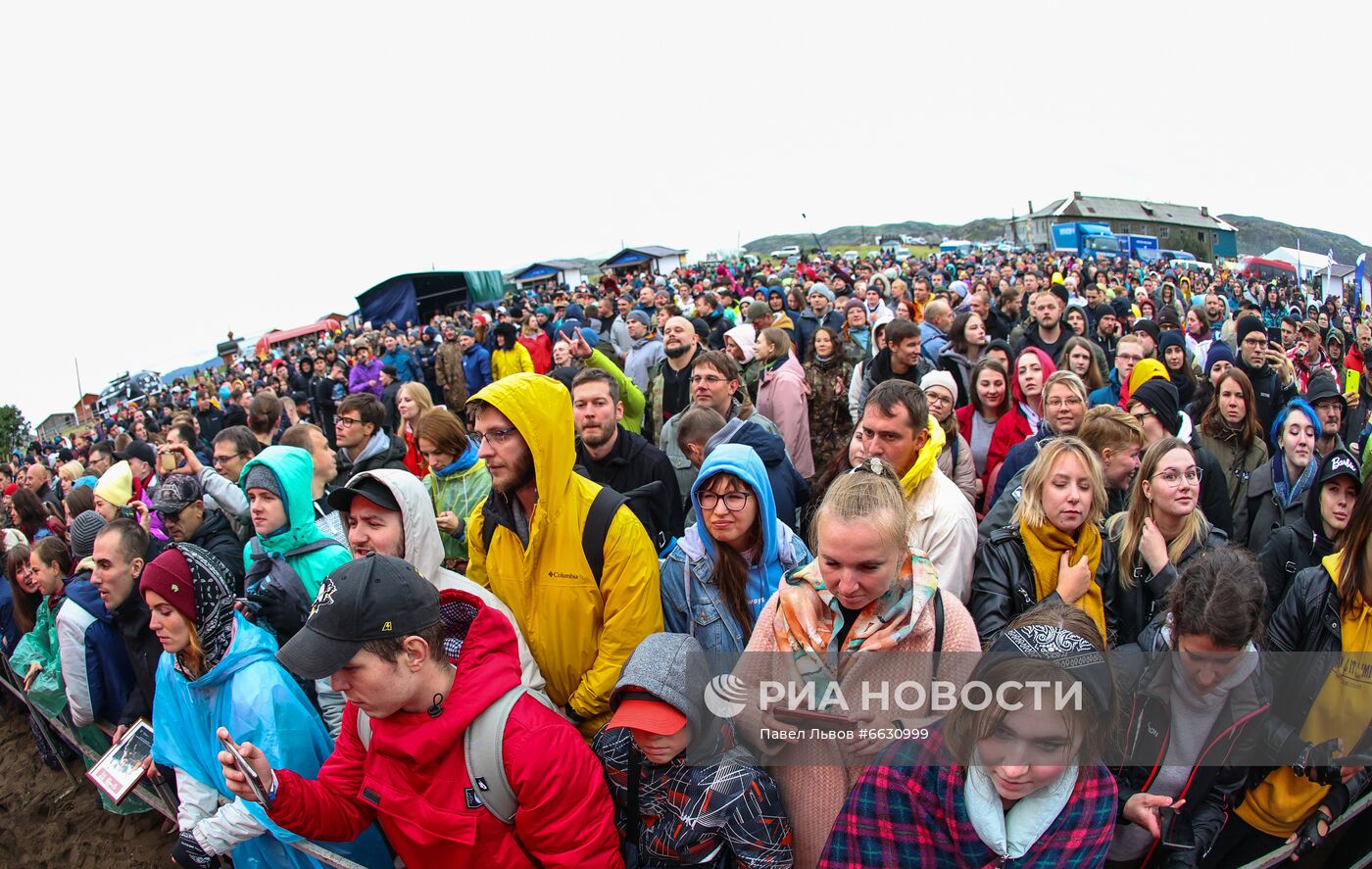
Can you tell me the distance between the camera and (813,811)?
90.4 inches

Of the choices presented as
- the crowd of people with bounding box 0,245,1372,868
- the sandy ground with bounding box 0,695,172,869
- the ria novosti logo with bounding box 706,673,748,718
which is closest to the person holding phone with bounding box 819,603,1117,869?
the crowd of people with bounding box 0,245,1372,868

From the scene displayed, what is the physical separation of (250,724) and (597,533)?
1408mm

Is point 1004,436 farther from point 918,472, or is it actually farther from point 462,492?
point 462,492

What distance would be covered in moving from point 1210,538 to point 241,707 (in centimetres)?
400

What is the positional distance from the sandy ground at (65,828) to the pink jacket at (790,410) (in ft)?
15.7

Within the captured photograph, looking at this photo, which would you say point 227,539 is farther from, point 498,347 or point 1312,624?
point 498,347

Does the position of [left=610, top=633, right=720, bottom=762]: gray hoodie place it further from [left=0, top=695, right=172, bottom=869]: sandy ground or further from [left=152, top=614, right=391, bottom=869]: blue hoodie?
[left=0, top=695, right=172, bottom=869]: sandy ground

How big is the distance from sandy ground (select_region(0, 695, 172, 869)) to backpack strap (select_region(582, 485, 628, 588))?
3.63m

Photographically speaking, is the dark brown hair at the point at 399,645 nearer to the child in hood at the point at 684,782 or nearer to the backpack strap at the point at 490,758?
the backpack strap at the point at 490,758

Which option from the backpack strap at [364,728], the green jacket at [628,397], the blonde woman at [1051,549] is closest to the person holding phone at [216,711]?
the backpack strap at [364,728]

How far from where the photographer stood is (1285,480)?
429 cm

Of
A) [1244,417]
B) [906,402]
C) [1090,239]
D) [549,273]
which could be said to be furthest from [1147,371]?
[549,273]

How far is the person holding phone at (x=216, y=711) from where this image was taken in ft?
8.90

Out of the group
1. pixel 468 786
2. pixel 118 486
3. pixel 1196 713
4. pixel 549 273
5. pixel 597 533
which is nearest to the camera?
pixel 468 786
